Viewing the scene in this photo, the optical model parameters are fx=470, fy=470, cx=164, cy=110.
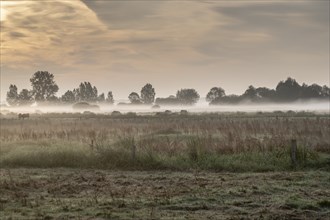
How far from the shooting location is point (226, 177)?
21.0 meters

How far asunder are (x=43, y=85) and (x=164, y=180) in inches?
6470

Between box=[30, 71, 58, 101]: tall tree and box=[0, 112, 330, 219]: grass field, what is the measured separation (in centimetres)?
14549

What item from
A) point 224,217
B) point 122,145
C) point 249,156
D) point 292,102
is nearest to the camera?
point 224,217

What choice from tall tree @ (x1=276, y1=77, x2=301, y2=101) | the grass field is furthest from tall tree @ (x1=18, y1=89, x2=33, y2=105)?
the grass field

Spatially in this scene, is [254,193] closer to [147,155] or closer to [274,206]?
[274,206]

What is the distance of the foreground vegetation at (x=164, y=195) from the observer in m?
13.8

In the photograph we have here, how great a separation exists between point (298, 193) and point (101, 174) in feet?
32.1

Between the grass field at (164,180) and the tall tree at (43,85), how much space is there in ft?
477

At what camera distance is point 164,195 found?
53.8 ft

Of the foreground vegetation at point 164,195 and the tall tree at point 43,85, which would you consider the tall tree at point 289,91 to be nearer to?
the tall tree at point 43,85

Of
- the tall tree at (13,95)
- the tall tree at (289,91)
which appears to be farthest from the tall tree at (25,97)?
the tall tree at (289,91)

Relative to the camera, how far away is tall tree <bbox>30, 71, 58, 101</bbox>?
173050mm

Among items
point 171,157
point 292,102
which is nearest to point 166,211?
point 171,157

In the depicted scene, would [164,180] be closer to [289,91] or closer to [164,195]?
[164,195]
